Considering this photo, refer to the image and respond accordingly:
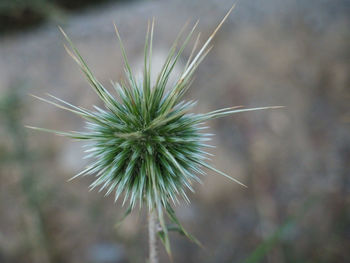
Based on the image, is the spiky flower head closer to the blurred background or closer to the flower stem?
the flower stem

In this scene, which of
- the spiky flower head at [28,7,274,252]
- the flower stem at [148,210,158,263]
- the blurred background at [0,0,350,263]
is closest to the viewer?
the spiky flower head at [28,7,274,252]

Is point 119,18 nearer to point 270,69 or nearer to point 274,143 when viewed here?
point 270,69

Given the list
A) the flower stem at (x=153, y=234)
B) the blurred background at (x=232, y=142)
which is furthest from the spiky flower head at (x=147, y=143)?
the blurred background at (x=232, y=142)

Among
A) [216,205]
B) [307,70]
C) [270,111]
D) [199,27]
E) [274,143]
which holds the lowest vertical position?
[216,205]

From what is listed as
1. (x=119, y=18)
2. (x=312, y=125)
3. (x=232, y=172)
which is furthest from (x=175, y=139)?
→ (x=119, y=18)

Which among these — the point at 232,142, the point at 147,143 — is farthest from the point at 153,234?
the point at 232,142

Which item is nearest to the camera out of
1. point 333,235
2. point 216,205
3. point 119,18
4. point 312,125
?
point 333,235

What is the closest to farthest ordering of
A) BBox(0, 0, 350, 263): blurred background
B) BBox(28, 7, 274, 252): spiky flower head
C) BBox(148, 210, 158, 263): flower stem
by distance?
BBox(28, 7, 274, 252): spiky flower head < BBox(148, 210, 158, 263): flower stem < BBox(0, 0, 350, 263): blurred background

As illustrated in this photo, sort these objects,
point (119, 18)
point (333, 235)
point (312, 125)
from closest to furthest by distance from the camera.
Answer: point (333, 235) → point (312, 125) → point (119, 18)

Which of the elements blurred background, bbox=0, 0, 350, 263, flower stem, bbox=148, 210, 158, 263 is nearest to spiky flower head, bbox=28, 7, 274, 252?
flower stem, bbox=148, 210, 158, 263
